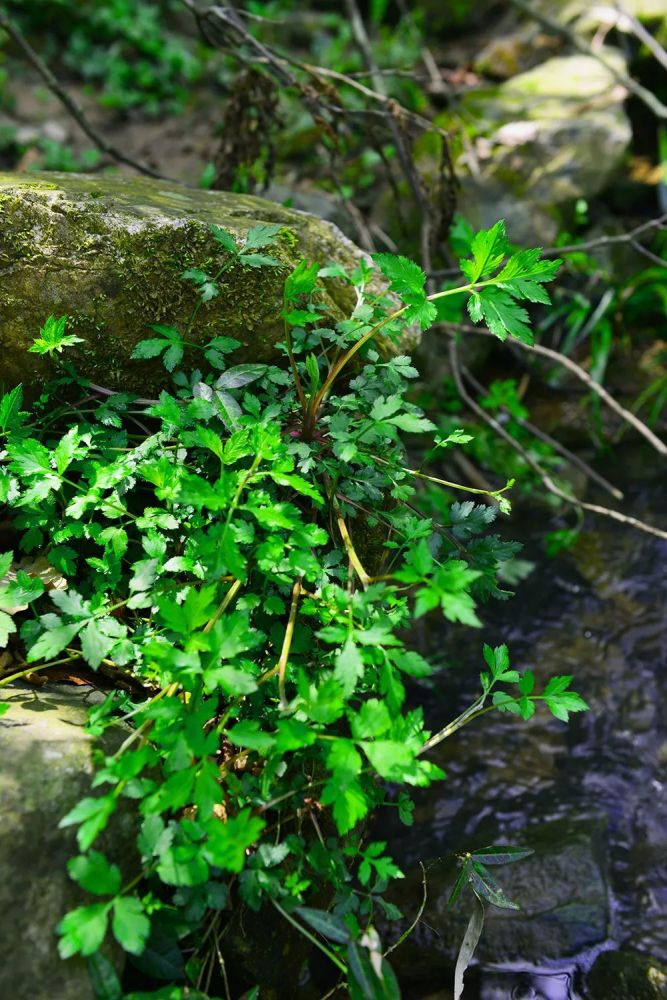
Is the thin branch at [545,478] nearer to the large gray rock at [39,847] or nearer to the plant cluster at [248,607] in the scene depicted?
the plant cluster at [248,607]

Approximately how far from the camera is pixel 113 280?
2051 mm

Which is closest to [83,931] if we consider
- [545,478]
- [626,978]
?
[626,978]

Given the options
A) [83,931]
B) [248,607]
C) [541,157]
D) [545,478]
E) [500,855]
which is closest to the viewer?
[83,931]

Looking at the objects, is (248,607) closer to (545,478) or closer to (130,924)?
(130,924)

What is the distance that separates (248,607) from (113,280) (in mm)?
1067

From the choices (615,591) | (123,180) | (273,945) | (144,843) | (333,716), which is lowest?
(615,591)

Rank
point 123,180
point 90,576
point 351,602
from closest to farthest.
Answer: point 351,602, point 90,576, point 123,180

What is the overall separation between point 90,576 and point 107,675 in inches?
10.5

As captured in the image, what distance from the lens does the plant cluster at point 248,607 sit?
137 centimetres

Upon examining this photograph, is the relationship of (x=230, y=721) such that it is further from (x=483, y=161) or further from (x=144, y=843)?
(x=483, y=161)

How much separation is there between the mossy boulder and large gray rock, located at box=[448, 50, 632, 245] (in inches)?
109

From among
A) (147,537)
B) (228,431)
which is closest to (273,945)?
(147,537)

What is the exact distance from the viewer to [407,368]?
6.33ft

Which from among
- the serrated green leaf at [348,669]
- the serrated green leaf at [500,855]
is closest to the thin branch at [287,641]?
the serrated green leaf at [348,669]
